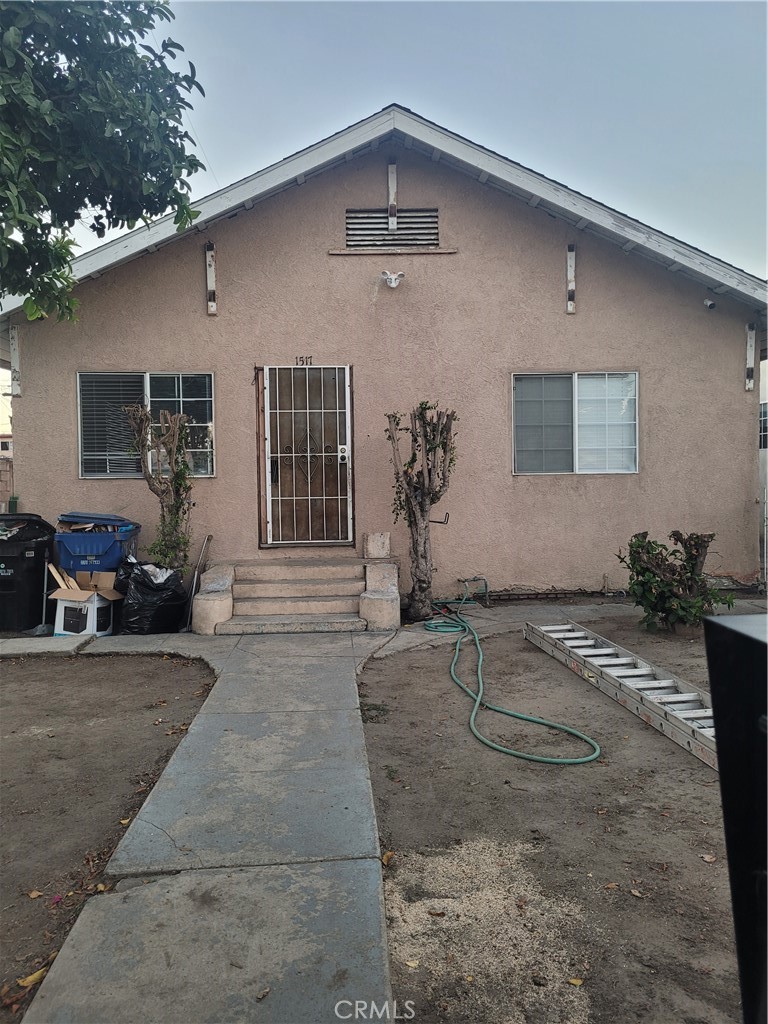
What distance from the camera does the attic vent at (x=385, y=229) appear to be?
8.74 metres

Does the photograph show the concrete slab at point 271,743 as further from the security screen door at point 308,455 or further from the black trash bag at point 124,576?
the security screen door at point 308,455

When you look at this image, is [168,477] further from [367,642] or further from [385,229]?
[385,229]

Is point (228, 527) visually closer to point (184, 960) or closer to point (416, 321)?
point (416, 321)

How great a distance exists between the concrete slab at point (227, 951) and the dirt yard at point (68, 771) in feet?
0.66

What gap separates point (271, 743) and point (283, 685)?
1.22 m

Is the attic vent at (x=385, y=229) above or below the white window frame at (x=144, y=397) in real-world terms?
above

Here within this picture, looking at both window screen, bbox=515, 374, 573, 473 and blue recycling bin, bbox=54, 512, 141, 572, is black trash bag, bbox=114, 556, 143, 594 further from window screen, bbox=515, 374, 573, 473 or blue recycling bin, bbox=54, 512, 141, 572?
window screen, bbox=515, 374, 573, 473

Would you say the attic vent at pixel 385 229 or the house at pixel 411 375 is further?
the attic vent at pixel 385 229

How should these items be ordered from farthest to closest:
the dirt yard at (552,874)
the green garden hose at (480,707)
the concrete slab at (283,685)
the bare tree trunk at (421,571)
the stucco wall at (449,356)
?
the stucco wall at (449,356) → the bare tree trunk at (421,571) → the concrete slab at (283,685) → the green garden hose at (480,707) → the dirt yard at (552,874)

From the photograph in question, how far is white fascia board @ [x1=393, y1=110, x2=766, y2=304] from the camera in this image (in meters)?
8.13

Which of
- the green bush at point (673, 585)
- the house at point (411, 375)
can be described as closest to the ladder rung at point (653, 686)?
the green bush at point (673, 585)

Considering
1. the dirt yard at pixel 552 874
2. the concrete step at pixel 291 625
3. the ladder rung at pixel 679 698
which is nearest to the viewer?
the dirt yard at pixel 552 874

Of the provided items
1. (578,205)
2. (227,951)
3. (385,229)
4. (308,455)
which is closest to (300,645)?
(308,455)

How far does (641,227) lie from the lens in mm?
8211
